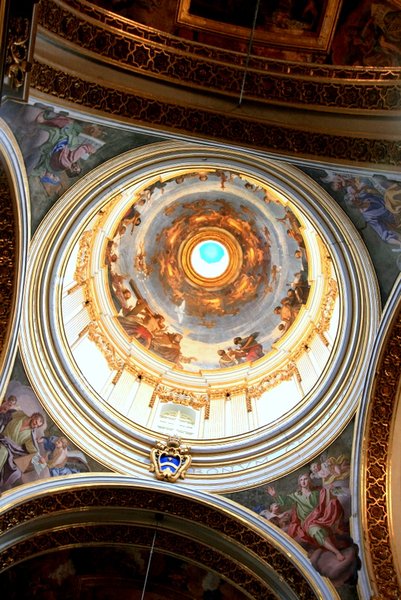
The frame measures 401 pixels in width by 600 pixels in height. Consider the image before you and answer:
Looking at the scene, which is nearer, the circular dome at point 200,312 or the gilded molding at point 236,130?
the gilded molding at point 236,130

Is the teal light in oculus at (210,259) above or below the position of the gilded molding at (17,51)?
above

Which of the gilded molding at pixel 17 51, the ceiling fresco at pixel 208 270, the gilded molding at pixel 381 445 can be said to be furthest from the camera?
the ceiling fresco at pixel 208 270

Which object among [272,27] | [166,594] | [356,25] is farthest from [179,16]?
[166,594]

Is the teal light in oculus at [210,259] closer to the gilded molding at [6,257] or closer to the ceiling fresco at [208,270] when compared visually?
the ceiling fresco at [208,270]

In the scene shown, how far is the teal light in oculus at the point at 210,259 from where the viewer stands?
1703cm

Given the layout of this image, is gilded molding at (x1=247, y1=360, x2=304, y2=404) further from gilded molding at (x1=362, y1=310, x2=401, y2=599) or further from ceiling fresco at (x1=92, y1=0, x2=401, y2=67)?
ceiling fresco at (x1=92, y1=0, x2=401, y2=67)

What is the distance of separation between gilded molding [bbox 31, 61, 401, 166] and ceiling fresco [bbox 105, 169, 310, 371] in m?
6.59

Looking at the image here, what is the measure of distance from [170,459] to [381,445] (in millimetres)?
3926

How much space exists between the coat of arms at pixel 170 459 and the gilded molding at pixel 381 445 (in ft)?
11.0

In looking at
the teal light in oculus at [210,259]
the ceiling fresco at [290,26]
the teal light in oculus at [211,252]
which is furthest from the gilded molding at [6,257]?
the teal light in oculus at [211,252]

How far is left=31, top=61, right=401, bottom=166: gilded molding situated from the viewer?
659 centimetres

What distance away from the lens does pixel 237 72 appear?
21.2ft

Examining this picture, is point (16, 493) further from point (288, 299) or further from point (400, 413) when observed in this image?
point (288, 299)

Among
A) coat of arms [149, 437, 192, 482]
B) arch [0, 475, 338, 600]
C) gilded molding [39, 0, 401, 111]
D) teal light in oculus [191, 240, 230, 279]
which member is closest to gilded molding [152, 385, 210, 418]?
coat of arms [149, 437, 192, 482]
